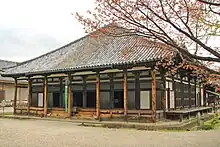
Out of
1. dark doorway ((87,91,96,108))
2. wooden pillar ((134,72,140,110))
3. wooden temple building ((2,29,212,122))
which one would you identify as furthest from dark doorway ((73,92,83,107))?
wooden pillar ((134,72,140,110))

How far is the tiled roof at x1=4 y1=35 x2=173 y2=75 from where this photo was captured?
46.7 ft

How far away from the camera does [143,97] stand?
15.3 meters

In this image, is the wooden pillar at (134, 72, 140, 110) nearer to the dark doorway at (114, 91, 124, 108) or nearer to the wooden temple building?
the wooden temple building

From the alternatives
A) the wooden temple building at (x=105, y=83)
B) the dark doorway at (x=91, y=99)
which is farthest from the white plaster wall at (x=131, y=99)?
the dark doorway at (x=91, y=99)

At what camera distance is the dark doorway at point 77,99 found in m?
18.2

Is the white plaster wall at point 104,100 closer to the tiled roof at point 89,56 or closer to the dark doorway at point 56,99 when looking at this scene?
the tiled roof at point 89,56

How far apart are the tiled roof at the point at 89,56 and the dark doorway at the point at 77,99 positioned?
2196 millimetres

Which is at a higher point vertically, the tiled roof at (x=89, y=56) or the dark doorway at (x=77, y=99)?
the tiled roof at (x=89, y=56)

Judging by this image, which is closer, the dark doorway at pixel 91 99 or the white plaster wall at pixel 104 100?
the white plaster wall at pixel 104 100

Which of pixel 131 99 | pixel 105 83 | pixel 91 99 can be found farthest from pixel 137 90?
pixel 91 99

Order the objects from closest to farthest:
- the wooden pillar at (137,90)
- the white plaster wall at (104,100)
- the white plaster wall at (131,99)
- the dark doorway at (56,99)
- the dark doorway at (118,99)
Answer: the wooden pillar at (137,90) → the white plaster wall at (131,99) → the dark doorway at (118,99) → the white plaster wall at (104,100) → the dark doorway at (56,99)

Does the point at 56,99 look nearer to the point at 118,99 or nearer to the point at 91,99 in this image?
the point at 91,99

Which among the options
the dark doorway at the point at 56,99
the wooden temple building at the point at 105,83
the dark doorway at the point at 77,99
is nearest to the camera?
the wooden temple building at the point at 105,83

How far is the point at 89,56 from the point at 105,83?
7.22 feet
